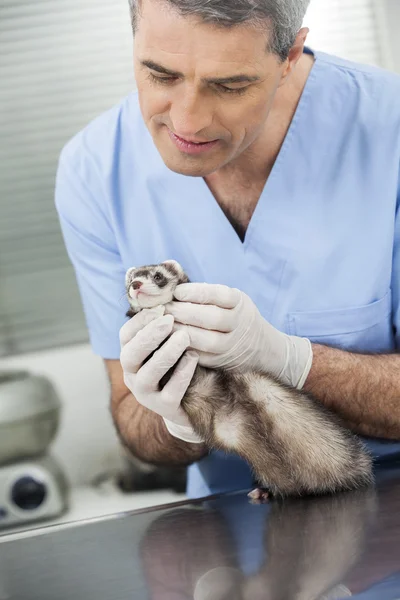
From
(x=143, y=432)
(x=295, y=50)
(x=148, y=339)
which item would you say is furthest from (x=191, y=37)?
(x=143, y=432)

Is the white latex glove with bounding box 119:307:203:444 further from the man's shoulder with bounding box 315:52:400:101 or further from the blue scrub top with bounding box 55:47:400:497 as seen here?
the man's shoulder with bounding box 315:52:400:101

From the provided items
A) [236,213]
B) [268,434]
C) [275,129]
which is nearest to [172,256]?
[236,213]

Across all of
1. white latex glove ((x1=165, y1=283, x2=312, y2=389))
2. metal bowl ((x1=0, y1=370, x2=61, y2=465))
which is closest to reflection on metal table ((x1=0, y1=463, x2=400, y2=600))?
white latex glove ((x1=165, y1=283, x2=312, y2=389))

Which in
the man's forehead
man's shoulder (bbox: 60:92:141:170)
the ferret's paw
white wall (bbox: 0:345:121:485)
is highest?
the man's forehead

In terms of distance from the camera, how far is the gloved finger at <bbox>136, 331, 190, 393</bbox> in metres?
1.48

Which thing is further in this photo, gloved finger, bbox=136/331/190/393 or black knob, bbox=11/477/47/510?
black knob, bbox=11/477/47/510

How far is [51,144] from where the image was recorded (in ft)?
9.86

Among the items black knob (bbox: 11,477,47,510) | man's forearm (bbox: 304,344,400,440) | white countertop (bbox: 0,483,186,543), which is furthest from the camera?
white countertop (bbox: 0,483,186,543)

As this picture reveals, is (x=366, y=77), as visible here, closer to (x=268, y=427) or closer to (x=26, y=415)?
(x=268, y=427)

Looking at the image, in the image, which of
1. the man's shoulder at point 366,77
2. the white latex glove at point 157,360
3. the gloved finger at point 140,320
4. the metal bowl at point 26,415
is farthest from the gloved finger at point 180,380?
the metal bowl at point 26,415

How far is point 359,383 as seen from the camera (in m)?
1.64

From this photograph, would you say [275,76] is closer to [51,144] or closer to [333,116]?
[333,116]

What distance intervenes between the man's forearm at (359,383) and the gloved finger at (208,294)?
243mm

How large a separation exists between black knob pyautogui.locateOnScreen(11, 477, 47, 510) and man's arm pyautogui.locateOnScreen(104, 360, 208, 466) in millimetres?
1176
